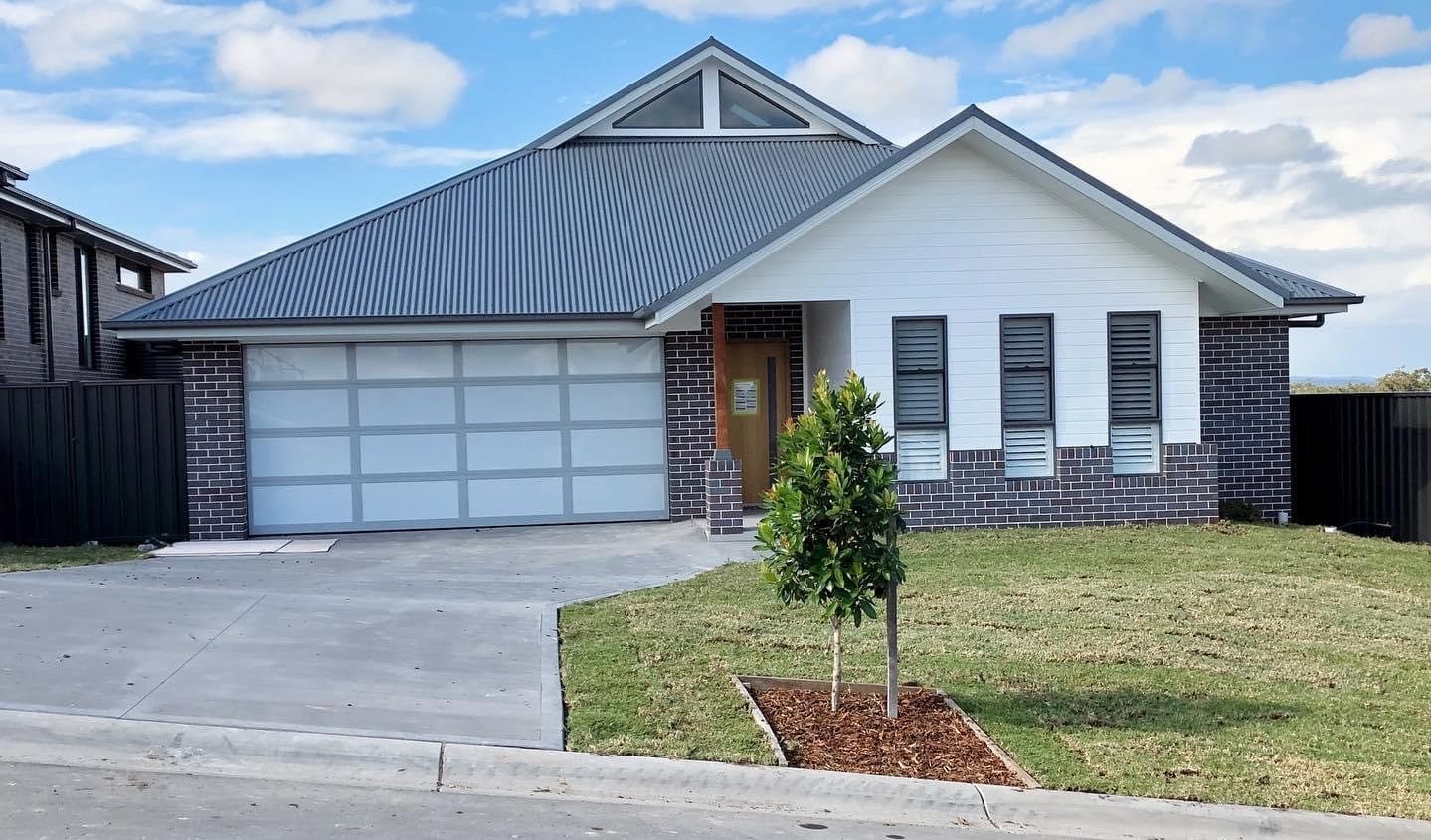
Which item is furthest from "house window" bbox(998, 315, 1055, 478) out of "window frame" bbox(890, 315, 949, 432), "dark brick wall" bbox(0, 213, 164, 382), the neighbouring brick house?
"dark brick wall" bbox(0, 213, 164, 382)

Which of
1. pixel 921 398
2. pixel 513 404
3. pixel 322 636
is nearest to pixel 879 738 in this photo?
pixel 322 636

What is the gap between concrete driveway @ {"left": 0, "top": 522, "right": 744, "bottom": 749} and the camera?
297 inches

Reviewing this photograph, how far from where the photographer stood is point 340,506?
16641 millimetres

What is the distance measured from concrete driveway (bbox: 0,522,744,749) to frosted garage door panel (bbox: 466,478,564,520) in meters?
2.18

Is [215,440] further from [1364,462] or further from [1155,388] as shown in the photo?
[1364,462]

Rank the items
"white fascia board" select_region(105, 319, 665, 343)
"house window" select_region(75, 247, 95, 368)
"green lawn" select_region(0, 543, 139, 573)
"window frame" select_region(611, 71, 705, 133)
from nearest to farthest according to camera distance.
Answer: "green lawn" select_region(0, 543, 139, 573) < "white fascia board" select_region(105, 319, 665, 343) < "window frame" select_region(611, 71, 705, 133) < "house window" select_region(75, 247, 95, 368)

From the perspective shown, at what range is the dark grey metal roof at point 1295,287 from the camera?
1547cm

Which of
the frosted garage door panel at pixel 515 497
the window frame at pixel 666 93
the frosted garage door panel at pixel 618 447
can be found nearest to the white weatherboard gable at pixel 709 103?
the window frame at pixel 666 93

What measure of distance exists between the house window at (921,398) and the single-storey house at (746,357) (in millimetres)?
34

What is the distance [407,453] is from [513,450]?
1349 mm

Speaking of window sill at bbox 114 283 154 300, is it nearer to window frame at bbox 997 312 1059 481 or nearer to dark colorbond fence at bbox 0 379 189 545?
dark colorbond fence at bbox 0 379 189 545

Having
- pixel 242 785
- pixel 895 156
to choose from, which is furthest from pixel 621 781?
pixel 895 156

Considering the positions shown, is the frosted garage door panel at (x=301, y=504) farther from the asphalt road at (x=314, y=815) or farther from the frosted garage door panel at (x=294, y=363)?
the asphalt road at (x=314, y=815)

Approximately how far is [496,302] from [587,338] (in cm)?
134
